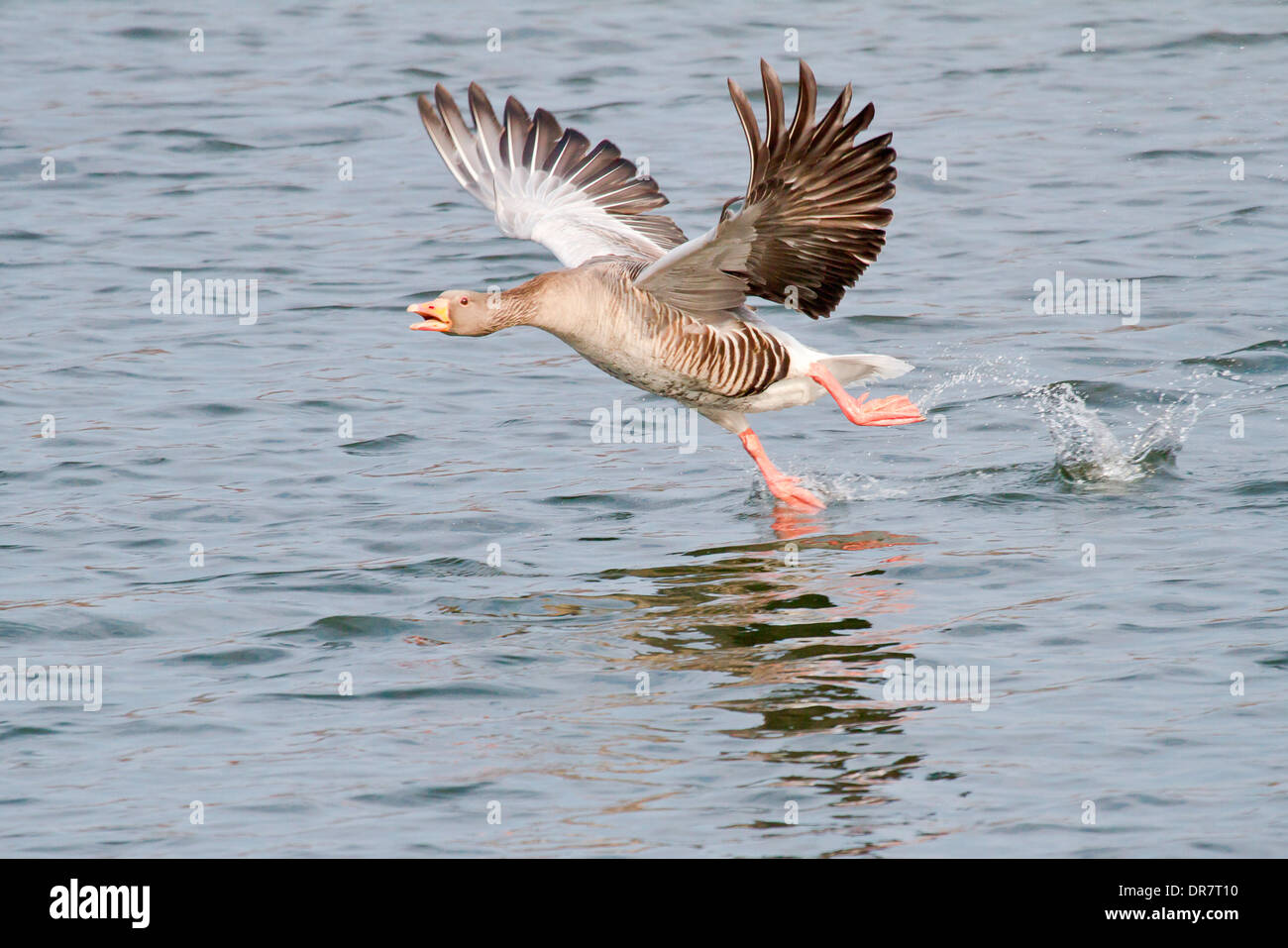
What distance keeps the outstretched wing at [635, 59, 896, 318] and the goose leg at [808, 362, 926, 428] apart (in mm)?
571

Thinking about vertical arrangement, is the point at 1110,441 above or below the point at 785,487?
above

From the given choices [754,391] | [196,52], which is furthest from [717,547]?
[196,52]

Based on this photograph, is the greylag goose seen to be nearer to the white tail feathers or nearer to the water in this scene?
the white tail feathers

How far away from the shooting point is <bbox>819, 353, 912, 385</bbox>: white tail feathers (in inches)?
380

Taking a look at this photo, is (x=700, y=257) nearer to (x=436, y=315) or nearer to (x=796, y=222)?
(x=796, y=222)

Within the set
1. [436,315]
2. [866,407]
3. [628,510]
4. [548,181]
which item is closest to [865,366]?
[866,407]

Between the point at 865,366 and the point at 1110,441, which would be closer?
the point at 865,366

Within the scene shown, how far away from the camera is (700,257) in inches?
337

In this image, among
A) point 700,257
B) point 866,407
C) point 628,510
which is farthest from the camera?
point 628,510

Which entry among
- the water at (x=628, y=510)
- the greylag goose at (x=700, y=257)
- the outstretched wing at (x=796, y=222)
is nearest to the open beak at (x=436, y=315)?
the greylag goose at (x=700, y=257)

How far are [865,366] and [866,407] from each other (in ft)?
0.74

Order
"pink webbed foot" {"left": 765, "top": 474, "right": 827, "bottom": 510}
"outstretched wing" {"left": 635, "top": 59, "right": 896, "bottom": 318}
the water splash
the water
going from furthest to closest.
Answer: the water splash, "pink webbed foot" {"left": 765, "top": 474, "right": 827, "bottom": 510}, "outstretched wing" {"left": 635, "top": 59, "right": 896, "bottom": 318}, the water

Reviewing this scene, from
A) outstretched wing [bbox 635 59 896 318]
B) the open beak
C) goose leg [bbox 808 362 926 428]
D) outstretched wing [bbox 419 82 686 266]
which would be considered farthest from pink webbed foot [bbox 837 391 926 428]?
the open beak

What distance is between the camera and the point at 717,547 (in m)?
9.18
